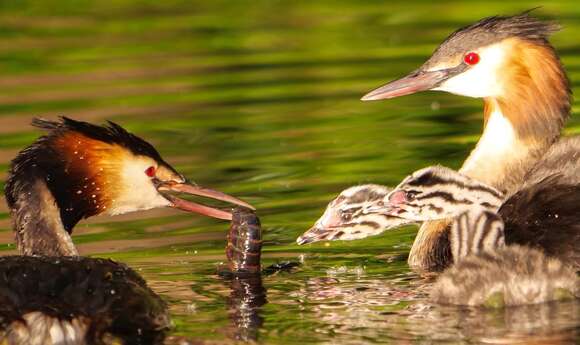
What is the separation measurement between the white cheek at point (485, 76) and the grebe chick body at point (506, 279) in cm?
198

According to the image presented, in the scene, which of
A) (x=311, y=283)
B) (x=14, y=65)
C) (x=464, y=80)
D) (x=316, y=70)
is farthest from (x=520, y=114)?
(x=14, y=65)

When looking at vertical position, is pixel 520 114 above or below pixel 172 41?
below

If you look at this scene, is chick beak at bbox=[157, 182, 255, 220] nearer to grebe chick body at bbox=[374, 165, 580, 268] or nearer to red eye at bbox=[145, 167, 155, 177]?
red eye at bbox=[145, 167, 155, 177]

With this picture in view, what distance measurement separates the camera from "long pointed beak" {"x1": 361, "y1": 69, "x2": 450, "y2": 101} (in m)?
10.8

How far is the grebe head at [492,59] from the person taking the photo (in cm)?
1048

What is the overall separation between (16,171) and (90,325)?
5.19 ft

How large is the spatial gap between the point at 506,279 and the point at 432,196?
3.95ft

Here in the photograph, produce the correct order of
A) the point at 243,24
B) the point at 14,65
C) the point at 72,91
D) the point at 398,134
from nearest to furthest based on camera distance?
the point at 398,134, the point at 72,91, the point at 14,65, the point at 243,24

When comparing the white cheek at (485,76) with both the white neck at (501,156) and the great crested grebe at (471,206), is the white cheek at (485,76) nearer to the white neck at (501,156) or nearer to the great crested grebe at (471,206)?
the white neck at (501,156)

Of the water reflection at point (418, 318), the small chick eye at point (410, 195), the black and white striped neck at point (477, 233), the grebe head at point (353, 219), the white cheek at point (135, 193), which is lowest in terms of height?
the water reflection at point (418, 318)

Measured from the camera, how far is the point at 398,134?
13383mm

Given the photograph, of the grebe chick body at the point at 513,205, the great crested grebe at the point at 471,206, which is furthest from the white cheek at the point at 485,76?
the grebe chick body at the point at 513,205

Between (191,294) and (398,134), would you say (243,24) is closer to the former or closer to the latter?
(398,134)

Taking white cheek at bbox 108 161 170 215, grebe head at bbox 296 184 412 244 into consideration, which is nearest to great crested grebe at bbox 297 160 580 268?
grebe head at bbox 296 184 412 244
